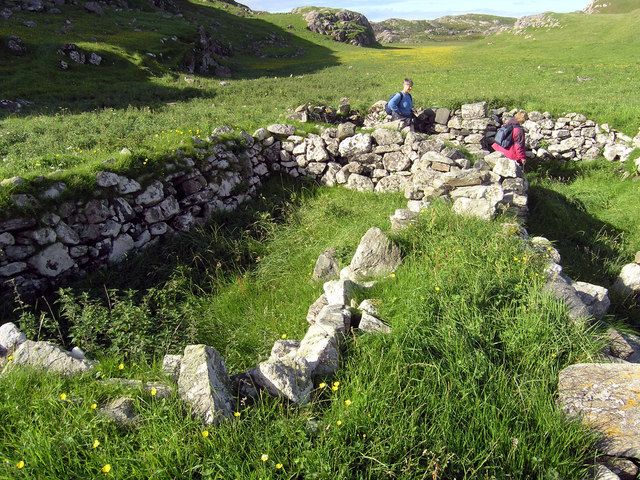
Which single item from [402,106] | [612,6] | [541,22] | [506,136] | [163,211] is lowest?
[163,211]

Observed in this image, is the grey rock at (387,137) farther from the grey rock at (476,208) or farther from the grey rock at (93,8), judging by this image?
the grey rock at (93,8)

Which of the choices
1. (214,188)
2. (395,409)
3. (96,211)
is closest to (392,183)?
(214,188)

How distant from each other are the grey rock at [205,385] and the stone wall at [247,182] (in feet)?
10.0

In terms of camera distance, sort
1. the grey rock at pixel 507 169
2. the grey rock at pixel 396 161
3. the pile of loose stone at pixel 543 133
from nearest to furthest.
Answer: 1. the grey rock at pixel 507 169
2. the grey rock at pixel 396 161
3. the pile of loose stone at pixel 543 133

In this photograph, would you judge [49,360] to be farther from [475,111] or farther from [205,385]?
[475,111]

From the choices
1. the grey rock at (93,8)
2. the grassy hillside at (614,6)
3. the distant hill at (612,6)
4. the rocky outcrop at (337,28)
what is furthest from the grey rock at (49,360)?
the distant hill at (612,6)

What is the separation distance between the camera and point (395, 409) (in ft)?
9.39

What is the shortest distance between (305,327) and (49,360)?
2631 millimetres

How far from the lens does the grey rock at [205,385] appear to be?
2.78 m

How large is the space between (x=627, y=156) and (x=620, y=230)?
15.2ft

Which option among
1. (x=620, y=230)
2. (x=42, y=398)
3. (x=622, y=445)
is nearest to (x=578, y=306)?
(x=622, y=445)

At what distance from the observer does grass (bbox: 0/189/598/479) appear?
2455 millimetres

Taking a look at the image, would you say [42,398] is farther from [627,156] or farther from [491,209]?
[627,156]

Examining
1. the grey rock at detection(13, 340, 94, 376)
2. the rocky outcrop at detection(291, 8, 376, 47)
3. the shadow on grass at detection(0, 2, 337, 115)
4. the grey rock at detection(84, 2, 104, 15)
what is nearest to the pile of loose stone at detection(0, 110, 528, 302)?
the grey rock at detection(13, 340, 94, 376)
